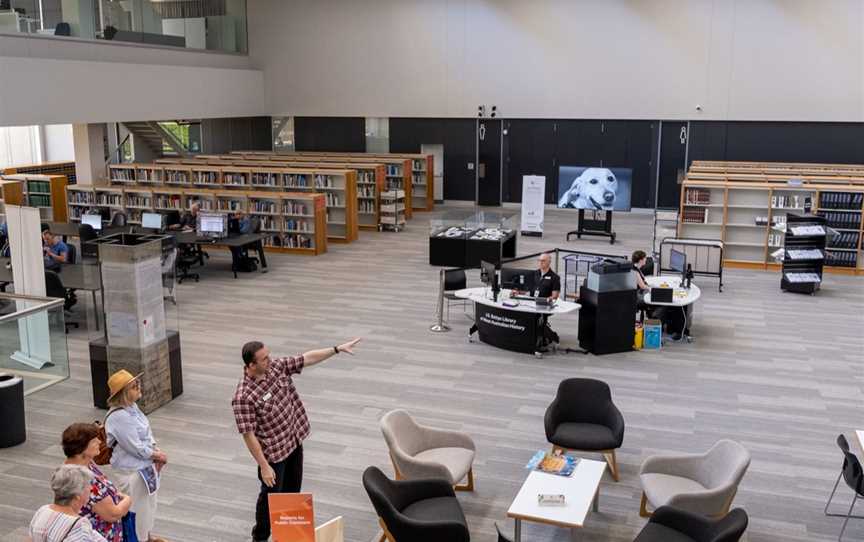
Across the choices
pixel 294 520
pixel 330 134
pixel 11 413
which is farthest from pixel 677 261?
pixel 330 134

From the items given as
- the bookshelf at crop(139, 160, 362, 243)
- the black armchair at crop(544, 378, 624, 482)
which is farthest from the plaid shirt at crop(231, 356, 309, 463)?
the bookshelf at crop(139, 160, 362, 243)

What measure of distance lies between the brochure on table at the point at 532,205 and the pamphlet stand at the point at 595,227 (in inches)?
30.9

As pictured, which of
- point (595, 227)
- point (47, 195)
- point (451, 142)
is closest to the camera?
point (47, 195)

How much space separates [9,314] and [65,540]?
17.3 feet

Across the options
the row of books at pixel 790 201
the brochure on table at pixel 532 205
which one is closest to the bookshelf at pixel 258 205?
the brochure on table at pixel 532 205

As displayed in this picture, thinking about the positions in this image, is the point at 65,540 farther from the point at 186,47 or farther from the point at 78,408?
the point at 186,47

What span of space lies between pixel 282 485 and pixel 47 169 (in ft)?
70.2

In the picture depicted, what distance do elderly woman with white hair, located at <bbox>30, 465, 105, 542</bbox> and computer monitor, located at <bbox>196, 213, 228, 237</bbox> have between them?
438 inches

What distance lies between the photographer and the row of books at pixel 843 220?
48.6ft

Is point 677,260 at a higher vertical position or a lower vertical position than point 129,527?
higher

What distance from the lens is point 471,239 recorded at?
603 inches

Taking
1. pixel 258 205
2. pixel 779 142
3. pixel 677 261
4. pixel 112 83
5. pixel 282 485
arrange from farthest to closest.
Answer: pixel 779 142 < pixel 112 83 < pixel 258 205 < pixel 677 261 < pixel 282 485

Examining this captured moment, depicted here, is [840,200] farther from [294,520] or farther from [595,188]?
[294,520]

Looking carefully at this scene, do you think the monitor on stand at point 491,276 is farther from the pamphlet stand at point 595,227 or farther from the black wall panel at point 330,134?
the black wall panel at point 330,134
